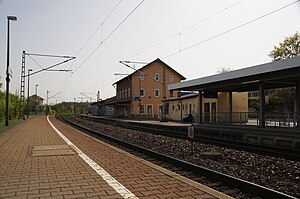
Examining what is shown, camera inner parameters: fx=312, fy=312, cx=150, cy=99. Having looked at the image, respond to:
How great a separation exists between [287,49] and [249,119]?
24.9 m

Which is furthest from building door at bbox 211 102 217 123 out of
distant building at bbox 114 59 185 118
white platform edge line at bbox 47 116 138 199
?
distant building at bbox 114 59 185 118

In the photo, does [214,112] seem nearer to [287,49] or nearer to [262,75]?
[262,75]

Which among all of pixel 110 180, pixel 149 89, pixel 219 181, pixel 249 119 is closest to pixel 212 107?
pixel 249 119

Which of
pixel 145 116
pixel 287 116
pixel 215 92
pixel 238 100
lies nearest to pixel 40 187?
pixel 287 116

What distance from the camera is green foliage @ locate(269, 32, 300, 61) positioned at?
4331 cm

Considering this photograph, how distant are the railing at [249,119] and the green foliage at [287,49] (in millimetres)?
22698

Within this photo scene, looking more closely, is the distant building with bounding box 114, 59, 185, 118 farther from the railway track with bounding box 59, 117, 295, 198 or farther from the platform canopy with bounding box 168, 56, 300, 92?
the railway track with bounding box 59, 117, 295, 198

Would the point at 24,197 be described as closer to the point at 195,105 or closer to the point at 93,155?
the point at 93,155

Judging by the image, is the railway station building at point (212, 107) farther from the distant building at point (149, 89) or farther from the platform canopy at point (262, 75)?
the distant building at point (149, 89)

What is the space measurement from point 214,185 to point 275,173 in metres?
2.86

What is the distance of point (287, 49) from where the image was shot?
145ft

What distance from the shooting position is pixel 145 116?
58812 millimetres

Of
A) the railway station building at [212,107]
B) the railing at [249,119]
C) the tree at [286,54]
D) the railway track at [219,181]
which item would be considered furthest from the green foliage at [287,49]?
the railway track at [219,181]

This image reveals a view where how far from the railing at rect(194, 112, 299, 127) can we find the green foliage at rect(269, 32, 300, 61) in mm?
22698
